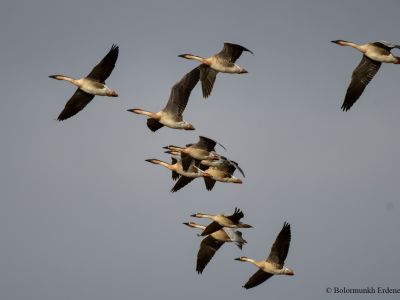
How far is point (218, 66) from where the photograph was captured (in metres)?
37.7

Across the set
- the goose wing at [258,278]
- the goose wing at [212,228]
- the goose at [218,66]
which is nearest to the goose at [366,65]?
the goose at [218,66]

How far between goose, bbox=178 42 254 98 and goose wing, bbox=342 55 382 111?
3050 mm

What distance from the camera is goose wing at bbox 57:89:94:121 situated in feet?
121

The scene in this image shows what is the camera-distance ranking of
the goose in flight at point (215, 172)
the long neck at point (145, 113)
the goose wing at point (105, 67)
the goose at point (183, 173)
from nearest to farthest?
the goose wing at point (105, 67) < the long neck at point (145, 113) < the goose in flight at point (215, 172) < the goose at point (183, 173)

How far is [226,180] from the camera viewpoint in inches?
1543

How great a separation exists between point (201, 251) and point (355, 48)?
26.3 ft

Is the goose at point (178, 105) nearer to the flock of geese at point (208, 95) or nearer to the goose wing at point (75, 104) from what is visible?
the flock of geese at point (208, 95)

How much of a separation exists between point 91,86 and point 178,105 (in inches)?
102

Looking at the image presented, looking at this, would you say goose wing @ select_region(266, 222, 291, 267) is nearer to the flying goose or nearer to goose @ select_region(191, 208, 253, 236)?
goose @ select_region(191, 208, 253, 236)

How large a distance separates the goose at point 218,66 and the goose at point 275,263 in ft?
15.5

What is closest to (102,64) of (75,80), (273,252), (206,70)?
(75,80)

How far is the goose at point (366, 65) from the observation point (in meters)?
36.3

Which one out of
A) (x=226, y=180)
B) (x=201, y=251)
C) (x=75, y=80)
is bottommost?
(x=201, y=251)

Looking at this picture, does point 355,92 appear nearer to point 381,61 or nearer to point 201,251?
point 381,61
